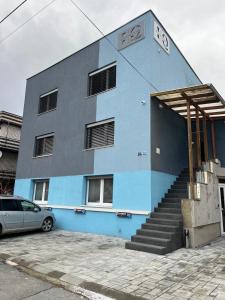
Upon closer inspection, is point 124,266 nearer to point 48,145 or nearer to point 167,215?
point 167,215

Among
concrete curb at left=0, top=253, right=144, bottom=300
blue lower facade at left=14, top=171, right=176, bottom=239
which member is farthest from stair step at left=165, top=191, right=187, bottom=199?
concrete curb at left=0, top=253, right=144, bottom=300

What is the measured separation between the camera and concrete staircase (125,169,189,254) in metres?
7.93

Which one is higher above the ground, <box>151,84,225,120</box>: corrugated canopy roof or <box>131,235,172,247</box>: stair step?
<box>151,84,225,120</box>: corrugated canopy roof

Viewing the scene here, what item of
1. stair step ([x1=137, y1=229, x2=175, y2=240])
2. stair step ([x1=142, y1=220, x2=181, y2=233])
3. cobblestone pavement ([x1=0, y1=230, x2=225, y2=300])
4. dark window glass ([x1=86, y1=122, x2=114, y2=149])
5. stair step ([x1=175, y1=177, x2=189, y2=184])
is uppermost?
dark window glass ([x1=86, y1=122, x2=114, y2=149])

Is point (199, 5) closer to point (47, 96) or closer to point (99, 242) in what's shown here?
point (99, 242)

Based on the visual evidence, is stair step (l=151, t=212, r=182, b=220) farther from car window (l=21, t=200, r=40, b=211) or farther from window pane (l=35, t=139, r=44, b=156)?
window pane (l=35, t=139, r=44, b=156)

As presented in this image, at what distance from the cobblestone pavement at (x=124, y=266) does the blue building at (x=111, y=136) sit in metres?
2.19

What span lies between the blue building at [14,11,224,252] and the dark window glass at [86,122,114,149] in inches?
1.9

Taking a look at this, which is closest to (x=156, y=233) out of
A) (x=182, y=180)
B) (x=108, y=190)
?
(x=108, y=190)

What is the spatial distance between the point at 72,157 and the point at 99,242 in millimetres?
5028

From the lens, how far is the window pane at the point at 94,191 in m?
12.1

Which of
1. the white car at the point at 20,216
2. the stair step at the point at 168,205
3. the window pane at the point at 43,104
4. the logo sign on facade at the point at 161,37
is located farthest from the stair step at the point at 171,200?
the window pane at the point at 43,104

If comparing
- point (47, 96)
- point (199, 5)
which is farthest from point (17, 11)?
point (47, 96)

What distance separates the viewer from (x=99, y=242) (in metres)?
9.48
